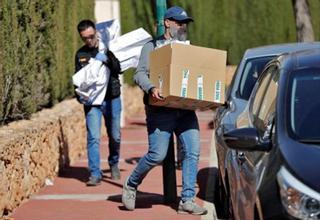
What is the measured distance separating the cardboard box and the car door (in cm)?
88

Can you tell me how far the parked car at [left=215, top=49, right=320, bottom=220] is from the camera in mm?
5145

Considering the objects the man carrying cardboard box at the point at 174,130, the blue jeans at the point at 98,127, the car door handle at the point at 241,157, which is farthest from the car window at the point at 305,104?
the blue jeans at the point at 98,127

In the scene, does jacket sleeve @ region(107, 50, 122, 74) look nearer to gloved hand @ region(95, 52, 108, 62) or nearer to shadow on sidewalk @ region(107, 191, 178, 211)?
gloved hand @ region(95, 52, 108, 62)

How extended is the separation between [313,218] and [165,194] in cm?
452

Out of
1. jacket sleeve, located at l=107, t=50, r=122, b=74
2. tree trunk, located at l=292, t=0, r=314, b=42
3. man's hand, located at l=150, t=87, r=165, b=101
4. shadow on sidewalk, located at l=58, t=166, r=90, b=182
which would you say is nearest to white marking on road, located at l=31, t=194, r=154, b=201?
shadow on sidewalk, located at l=58, t=166, r=90, b=182

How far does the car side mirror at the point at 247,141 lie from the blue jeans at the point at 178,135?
267 cm

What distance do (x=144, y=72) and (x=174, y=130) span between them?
62cm

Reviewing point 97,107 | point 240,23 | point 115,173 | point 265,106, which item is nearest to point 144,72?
point 265,106

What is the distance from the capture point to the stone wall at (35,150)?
8.95m

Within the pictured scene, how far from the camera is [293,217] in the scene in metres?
5.08

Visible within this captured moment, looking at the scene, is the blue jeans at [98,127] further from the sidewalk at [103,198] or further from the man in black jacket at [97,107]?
the sidewalk at [103,198]

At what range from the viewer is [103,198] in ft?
33.3

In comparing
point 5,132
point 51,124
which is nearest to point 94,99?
point 51,124

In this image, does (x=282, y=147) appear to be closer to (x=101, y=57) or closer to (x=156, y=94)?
(x=156, y=94)
